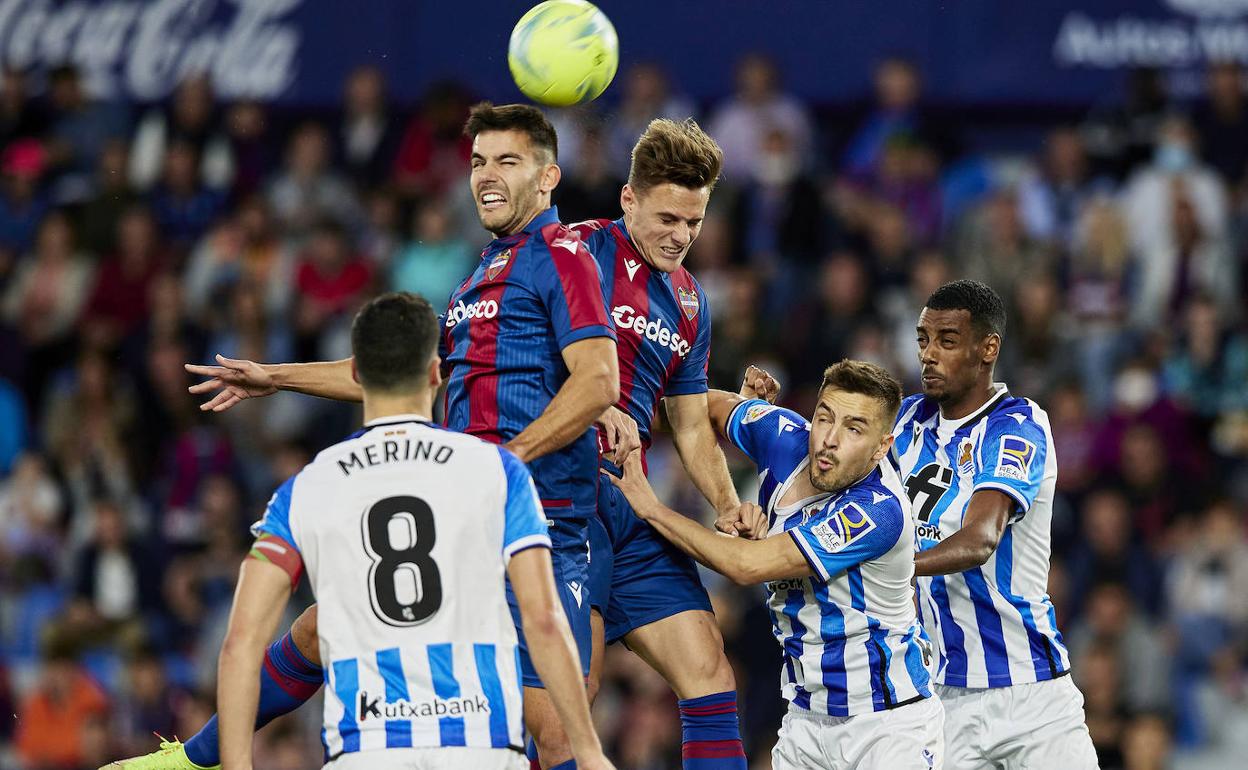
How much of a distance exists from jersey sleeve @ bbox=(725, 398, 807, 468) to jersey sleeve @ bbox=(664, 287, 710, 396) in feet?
0.65

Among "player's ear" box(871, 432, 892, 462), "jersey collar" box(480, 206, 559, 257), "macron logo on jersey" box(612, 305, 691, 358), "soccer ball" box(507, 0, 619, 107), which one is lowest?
"player's ear" box(871, 432, 892, 462)

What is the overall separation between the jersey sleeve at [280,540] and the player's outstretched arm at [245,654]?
0.02 meters

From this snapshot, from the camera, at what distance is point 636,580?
6.77 m

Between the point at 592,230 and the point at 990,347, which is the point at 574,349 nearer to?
the point at 592,230

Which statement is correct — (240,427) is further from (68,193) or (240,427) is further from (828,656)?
(828,656)

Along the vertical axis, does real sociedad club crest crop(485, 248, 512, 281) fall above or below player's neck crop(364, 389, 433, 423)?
above

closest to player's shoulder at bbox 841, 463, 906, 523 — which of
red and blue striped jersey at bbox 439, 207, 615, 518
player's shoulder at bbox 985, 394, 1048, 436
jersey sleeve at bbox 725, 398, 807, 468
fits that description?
jersey sleeve at bbox 725, 398, 807, 468

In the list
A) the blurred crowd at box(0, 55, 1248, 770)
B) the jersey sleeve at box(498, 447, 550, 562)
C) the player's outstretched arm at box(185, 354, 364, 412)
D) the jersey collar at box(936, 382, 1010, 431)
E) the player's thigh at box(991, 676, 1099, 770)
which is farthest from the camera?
the blurred crowd at box(0, 55, 1248, 770)

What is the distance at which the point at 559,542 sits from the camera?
20.4ft

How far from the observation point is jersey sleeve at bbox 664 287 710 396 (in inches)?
275

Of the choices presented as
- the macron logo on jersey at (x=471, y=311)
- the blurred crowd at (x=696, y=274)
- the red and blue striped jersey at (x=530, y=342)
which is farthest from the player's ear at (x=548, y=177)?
the blurred crowd at (x=696, y=274)

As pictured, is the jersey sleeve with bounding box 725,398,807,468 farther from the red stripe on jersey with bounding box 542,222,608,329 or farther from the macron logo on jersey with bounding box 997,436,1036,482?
the red stripe on jersey with bounding box 542,222,608,329

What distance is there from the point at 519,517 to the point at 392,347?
2.08ft

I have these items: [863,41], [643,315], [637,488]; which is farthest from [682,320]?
[863,41]
